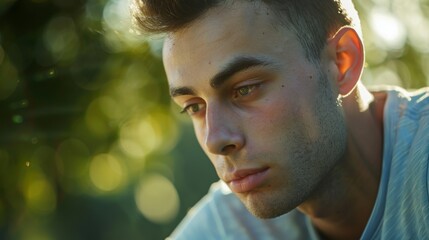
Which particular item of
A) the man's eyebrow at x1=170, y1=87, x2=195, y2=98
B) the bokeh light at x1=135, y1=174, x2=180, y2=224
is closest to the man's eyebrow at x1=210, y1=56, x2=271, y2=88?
the man's eyebrow at x1=170, y1=87, x2=195, y2=98

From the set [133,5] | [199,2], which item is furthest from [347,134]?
[133,5]

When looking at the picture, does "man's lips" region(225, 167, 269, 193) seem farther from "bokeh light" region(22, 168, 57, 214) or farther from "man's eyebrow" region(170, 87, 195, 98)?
"bokeh light" region(22, 168, 57, 214)

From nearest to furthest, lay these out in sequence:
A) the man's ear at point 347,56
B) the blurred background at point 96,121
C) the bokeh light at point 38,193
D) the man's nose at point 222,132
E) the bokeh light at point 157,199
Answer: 1. the man's nose at point 222,132
2. the man's ear at point 347,56
3. the blurred background at point 96,121
4. the bokeh light at point 38,193
5. the bokeh light at point 157,199

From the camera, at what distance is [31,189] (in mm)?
6480

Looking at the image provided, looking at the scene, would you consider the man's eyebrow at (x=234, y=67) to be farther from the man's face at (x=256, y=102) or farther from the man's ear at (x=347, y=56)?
the man's ear at (x=347, y=56)

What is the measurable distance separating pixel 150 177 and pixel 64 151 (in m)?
2.42

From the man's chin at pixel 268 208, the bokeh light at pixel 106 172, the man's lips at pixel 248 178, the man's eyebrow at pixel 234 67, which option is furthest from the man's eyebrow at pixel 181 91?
the bokeh light at pixel 106 172

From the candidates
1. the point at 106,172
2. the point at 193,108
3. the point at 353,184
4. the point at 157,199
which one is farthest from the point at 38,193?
the point at 353,184

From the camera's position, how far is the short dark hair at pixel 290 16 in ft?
8.16

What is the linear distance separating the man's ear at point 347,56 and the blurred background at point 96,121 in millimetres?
2128

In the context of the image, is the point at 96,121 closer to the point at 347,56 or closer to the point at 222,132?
the point at 347,56

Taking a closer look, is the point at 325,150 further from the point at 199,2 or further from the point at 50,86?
the point at 50,86

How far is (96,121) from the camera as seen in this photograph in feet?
21.5

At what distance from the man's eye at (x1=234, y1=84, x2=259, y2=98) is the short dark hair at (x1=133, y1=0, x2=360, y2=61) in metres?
0.27
